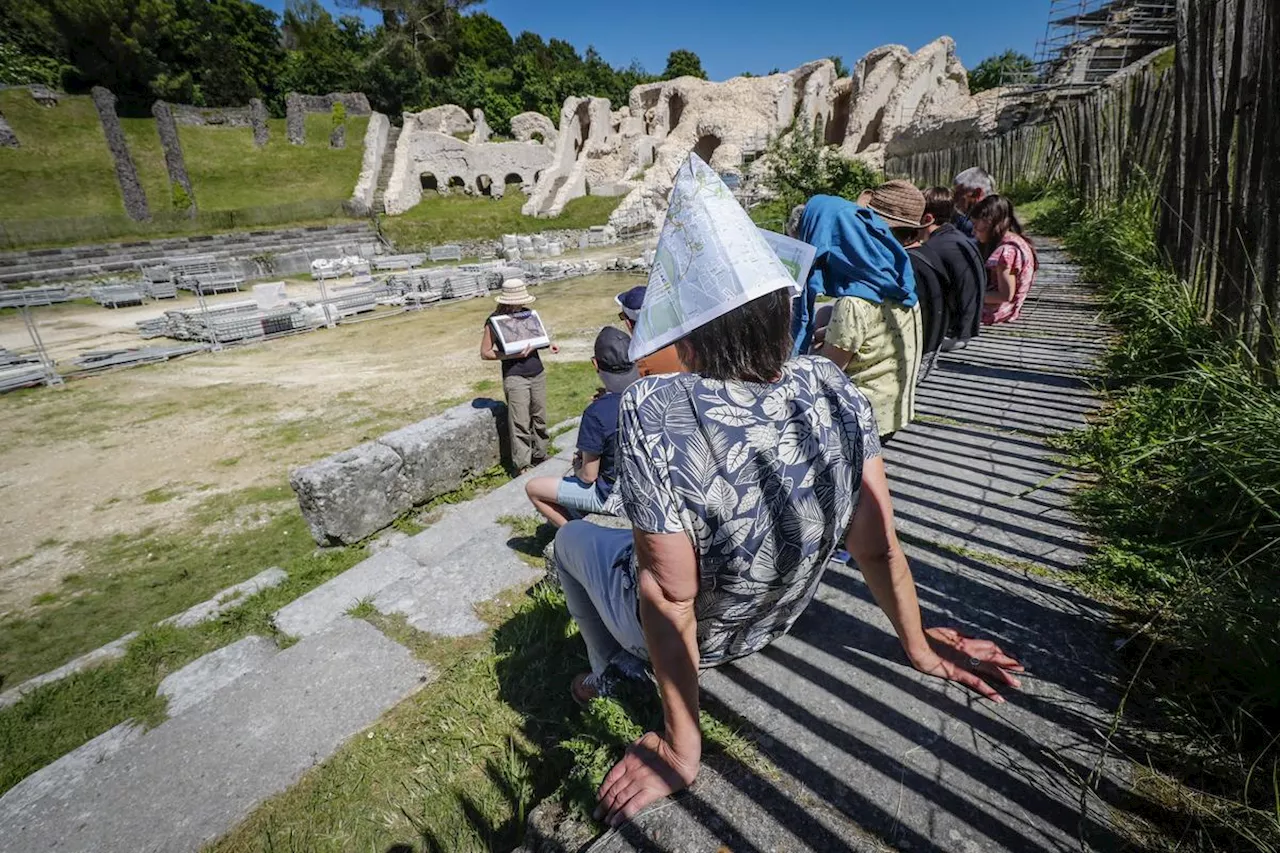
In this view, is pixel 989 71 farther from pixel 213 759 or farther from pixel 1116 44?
pixel 213 759

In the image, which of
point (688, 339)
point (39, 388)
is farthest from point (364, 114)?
point (688, 339)

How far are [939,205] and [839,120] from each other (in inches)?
1655

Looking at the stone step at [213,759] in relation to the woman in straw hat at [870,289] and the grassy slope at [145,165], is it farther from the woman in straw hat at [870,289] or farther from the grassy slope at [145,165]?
the grassy slope at [145,165]

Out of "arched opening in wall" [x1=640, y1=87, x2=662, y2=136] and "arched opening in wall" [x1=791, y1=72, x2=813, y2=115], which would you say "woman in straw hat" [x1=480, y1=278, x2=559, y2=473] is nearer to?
"arched opening in wall" [x1=640, y1=87, x2=662, y2=136]

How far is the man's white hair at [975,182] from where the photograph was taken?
4.66 metres

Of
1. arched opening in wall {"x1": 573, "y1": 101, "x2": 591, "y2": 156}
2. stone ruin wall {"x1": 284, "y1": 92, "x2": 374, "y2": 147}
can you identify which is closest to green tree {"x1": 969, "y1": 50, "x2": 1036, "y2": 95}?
arched opening in wall {"x1": 573, "y1": 101, "x2": 591, "y2": 156}

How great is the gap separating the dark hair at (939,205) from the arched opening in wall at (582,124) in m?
39.3

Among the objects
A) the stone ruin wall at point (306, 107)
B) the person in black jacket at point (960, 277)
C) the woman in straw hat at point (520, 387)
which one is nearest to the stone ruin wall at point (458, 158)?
the stone ruin wall at point (306, 107)

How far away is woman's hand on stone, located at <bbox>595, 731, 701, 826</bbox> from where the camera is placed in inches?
60.1

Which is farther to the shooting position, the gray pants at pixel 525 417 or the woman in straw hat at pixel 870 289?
the gray pants at pixel 525 417

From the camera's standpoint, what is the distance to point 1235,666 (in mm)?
1565

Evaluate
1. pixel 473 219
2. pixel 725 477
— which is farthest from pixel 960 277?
pixel 473 219

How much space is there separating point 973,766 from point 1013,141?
2287 cm

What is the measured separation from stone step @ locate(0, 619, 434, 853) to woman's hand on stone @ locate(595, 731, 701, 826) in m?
1.42
